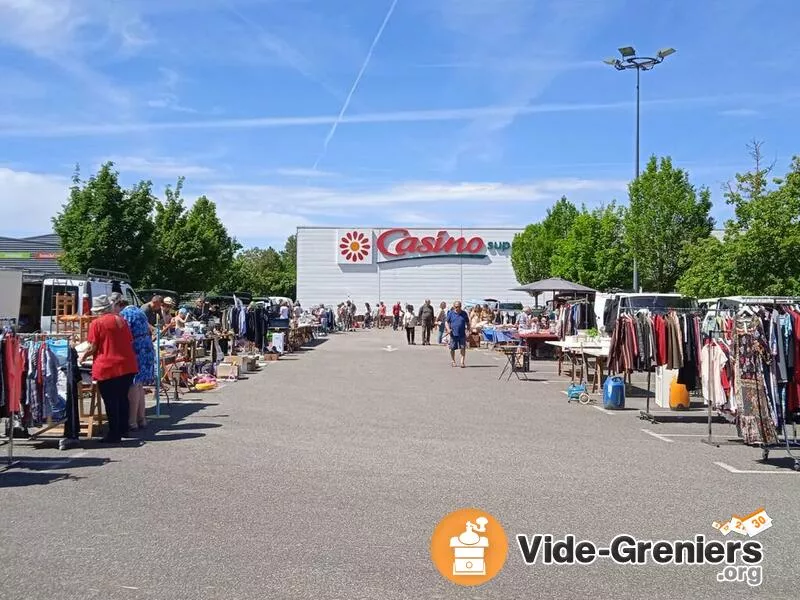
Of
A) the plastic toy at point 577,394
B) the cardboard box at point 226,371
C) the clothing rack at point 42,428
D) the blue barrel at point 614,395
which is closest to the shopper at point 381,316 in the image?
the cardboard box at point 226,371

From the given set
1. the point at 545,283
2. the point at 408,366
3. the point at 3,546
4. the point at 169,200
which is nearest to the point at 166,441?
the point at 3,546

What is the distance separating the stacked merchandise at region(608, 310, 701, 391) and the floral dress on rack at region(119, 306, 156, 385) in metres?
6.80

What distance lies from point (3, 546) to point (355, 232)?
5440cm

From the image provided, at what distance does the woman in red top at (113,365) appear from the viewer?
10312 millimetres

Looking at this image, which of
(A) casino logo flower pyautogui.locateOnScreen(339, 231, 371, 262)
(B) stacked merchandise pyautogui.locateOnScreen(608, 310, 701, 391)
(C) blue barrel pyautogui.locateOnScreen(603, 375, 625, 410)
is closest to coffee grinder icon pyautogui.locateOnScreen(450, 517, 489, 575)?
(B) stacked merchandise pyautogui.locateOnScreen(608, 310, 701, 391)

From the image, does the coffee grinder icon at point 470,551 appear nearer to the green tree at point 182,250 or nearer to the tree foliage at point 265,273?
the green tree at point 182,250

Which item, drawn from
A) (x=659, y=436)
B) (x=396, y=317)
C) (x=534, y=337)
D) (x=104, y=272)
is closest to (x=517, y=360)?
(x=534, y=337)

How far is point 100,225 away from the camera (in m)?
30.7

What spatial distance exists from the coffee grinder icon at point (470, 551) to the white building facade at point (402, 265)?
174ft

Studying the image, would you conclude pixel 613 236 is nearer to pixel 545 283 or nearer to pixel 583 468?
pixel 545 283

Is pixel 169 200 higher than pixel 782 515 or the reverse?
higher

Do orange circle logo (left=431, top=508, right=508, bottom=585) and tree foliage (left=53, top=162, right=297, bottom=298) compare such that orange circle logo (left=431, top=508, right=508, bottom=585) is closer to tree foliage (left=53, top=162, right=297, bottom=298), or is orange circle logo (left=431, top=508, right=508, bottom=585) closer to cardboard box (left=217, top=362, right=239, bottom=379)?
cardboard box (left=217, top=362, right=239, bottom=379)

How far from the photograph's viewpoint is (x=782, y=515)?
7.07 meters

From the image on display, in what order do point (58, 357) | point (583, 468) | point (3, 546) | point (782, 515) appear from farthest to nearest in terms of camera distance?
point (58, 357) → point (583, 468) → point (782, 515) → point (3, 546)
